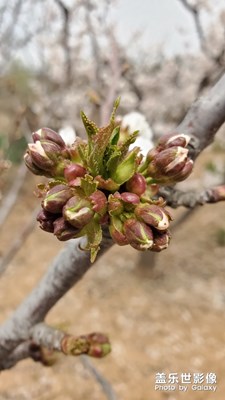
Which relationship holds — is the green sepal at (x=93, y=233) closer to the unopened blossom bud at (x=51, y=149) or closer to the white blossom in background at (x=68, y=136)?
the unopened blossom bud at (x=51, y=149)

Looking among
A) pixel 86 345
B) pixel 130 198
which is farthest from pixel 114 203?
pixel 86 345

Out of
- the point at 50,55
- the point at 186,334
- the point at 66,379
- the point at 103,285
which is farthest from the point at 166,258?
the point at 50,55

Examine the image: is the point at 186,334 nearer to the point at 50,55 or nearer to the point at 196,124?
the point at 196,124

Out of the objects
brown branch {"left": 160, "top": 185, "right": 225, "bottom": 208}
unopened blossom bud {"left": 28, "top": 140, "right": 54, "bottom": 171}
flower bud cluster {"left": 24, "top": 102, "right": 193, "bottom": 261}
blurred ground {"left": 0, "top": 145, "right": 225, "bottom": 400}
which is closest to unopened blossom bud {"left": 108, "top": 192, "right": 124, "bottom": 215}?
flower bud cluster {"left": 24, "top": 102, "right": 193, "bottom": 261}

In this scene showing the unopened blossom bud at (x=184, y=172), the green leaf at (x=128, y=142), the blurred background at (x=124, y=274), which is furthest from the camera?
the blurred background at (x=124, y=274)

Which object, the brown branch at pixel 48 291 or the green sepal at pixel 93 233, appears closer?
the green sepal at pixel 93 233

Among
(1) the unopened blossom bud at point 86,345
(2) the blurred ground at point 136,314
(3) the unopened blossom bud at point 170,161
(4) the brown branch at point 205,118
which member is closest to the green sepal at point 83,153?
(3) the unopened blossom bud at point 170,161

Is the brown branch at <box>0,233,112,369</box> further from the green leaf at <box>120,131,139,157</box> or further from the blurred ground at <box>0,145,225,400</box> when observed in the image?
the blurred ground at <box>0,145,225,400</box>

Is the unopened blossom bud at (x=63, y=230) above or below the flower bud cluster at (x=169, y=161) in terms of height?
above
